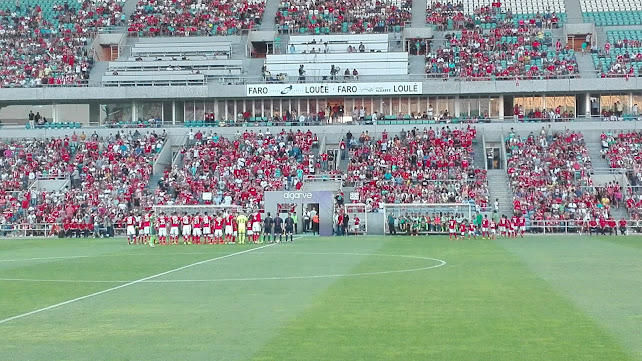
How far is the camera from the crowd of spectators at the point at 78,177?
2255 inches

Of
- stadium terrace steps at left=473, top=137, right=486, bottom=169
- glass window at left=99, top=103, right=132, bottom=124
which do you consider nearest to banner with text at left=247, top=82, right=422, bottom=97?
stadium terrace steps at left=473, top=137, right=486, bottom=169

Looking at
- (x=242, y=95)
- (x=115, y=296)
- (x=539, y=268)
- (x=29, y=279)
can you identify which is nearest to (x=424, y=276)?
(x=539, y=268)

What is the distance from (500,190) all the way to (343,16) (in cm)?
2328

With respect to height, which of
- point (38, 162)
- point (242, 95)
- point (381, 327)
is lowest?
point (381, 327)

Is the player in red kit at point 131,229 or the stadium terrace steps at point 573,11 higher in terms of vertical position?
the stadium terrace steps at point 573,11

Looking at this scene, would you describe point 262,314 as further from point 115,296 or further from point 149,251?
point 149,251

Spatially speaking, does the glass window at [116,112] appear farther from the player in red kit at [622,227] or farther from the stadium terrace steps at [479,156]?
the player in red kit at [622,227]

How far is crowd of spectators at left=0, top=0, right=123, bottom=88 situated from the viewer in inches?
2901

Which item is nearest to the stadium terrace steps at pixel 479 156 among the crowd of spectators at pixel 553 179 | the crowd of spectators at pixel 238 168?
the crowd of spectators at pixel 553 179

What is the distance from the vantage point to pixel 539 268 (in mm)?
28359

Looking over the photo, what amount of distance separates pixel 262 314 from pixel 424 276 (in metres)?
8.32

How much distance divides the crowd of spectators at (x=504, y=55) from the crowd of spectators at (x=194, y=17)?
15.2 metres

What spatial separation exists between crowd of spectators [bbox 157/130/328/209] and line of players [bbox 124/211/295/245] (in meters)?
9.22

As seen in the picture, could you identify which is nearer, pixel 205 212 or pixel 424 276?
pixel 424 276
